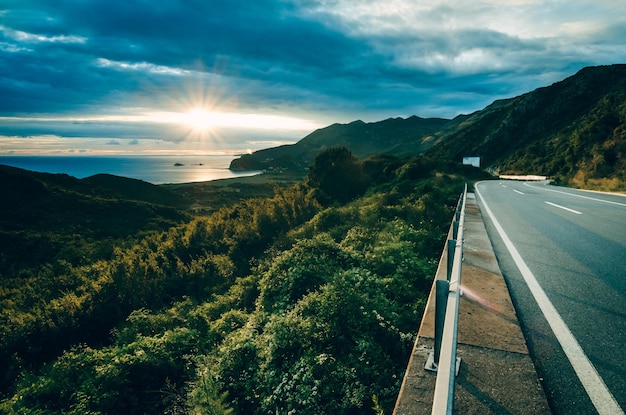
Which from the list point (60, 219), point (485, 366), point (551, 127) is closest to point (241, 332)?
point (485, 366)

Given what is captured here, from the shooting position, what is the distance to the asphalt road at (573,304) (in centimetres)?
241

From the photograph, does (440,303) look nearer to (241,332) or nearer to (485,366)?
(485,366)

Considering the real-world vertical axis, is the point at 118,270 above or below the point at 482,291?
below

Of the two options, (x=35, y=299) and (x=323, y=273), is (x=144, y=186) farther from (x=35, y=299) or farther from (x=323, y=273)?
(x=323, y=273)

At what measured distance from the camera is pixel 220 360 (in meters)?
4.98

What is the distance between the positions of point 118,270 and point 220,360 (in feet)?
28.0

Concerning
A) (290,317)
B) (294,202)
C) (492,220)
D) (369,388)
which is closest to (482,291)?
(369,388)

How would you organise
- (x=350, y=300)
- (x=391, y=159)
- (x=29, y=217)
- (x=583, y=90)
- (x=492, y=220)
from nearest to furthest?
(x=350, y=300)
(x=492, y=220)
(x=29, y=217)
(x=391, y=159)
(x=583, y=90)

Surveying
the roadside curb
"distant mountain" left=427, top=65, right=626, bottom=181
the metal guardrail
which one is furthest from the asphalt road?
"distant mountain" left=427, top=65, right=626, bottom=181

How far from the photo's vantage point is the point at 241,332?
577 cm

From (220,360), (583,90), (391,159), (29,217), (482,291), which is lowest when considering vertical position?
(29,217)

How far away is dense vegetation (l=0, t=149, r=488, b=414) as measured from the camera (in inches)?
157

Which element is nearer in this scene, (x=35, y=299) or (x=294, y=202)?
(x=35, y=299)

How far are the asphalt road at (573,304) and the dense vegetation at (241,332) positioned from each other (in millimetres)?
1480
